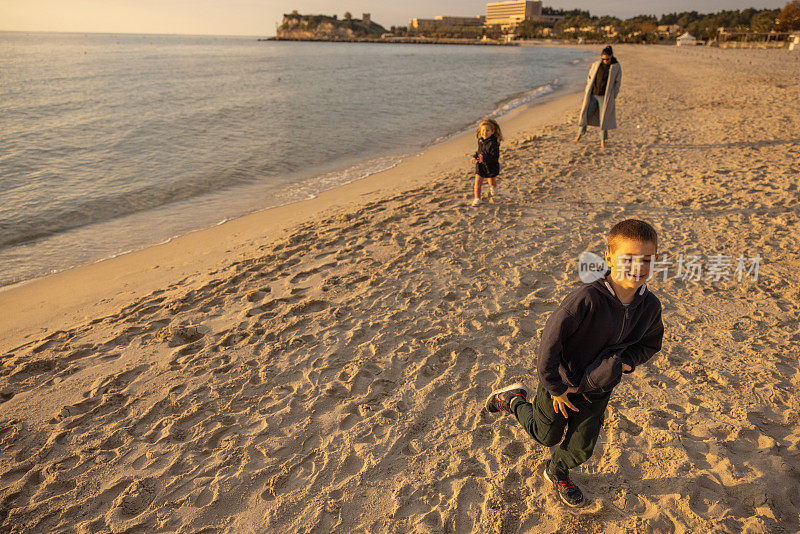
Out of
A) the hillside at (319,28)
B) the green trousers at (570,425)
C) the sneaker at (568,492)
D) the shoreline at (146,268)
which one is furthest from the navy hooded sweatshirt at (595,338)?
the hillside at (319,28)

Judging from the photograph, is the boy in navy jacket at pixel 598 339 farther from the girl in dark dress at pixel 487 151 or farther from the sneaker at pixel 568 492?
the girl in dark dress at pixel 487 151

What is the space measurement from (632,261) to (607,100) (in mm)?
9574

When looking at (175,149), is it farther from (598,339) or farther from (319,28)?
(319,28)

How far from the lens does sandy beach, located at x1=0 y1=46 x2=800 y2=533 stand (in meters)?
2.66

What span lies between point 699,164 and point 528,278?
6134 mm

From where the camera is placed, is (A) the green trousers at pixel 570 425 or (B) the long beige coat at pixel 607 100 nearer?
(A) the green trousers at pixel 570 425

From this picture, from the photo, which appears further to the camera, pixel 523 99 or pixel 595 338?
pixel 523 99

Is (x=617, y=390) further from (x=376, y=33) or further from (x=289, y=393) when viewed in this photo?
(x=376, y=33)

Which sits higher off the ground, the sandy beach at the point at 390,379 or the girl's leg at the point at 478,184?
the girl's leg at the point at 478,184

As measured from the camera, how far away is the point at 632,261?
1863 millimetres

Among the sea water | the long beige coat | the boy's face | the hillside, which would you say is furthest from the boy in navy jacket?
the hillside

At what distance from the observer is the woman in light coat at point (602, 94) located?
9.54 metres

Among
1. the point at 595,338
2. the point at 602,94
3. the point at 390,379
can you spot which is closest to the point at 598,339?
the point at 595,338

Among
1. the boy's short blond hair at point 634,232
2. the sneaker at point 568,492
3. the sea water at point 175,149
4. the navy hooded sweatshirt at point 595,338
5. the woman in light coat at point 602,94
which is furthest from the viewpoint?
the woman in light coat at point 602,94
